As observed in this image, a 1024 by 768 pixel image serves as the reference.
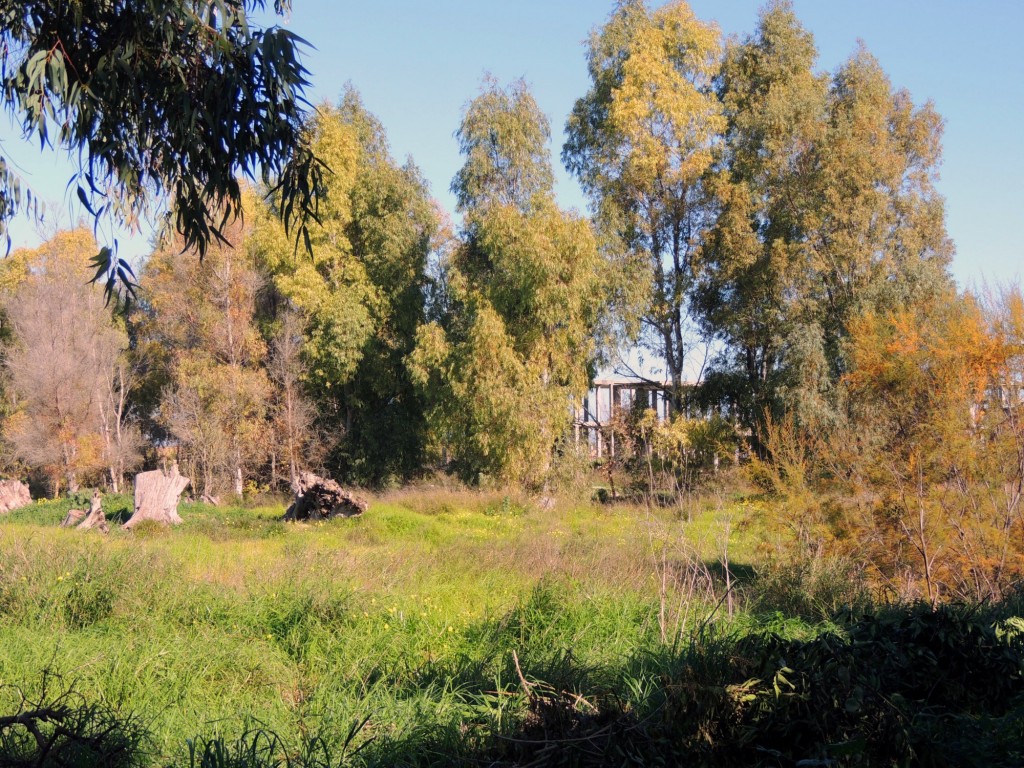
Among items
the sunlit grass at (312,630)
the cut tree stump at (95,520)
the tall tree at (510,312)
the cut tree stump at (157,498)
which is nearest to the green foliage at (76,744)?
the sunlit grass at (312,630)

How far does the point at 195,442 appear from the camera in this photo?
3325 cm

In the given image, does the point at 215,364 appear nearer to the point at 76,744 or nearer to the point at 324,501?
the point at 324,501

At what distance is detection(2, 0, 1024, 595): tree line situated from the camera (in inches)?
1053

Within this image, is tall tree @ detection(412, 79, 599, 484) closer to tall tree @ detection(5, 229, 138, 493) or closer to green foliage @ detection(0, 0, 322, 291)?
tall tree @ detection(5, 229, 138, 493)

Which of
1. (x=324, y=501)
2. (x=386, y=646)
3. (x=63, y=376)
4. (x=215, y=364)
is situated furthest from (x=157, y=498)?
(x=63, y=376)

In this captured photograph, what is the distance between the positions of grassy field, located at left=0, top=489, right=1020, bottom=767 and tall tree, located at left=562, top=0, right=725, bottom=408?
59.9ft

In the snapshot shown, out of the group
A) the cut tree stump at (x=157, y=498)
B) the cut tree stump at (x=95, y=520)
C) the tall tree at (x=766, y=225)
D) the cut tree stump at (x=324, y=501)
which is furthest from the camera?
the tall tree at (x=766, y=225)

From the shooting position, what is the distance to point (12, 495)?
26719mm

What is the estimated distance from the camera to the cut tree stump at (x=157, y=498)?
19.8m

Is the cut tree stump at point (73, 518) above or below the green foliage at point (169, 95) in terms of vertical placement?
below

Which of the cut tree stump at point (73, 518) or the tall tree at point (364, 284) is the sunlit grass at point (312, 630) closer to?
the cut tree stump at point (73, 518)

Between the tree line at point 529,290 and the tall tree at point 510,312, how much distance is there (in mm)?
82

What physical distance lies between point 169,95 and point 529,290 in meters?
21.9

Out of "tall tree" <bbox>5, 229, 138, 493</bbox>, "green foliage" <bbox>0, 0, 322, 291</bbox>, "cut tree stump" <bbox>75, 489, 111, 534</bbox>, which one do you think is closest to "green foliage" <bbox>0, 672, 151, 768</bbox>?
"green foliage" <bbox>0, 0, 322, 291</bbox>
